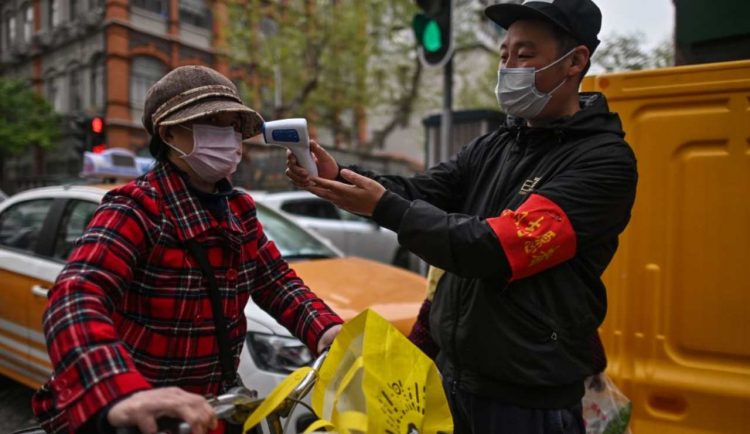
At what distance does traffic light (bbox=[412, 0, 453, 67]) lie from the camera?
17.4 ft

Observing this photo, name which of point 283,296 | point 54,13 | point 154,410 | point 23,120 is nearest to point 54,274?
point 283,296

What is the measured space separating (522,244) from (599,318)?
391 millimetres

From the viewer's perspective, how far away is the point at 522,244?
1.55 metres

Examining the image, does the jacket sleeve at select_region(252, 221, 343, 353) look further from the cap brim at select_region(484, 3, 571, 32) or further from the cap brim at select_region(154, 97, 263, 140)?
the cap brim at select_region(484, 3, 571, 32)

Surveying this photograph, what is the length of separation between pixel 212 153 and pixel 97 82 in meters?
26.4

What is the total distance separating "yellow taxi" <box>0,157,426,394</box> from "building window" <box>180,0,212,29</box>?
23888 millimetres

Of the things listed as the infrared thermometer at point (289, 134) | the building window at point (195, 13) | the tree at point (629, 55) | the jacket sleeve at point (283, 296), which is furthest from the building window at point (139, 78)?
the infrared thermometer at point (289, 134)

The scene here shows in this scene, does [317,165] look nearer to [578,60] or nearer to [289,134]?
[289,134]

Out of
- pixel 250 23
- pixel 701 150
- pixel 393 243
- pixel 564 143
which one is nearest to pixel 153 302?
pixel 564 143

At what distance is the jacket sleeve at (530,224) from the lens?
5.10 ft

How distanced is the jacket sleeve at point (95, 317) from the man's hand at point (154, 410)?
0.03 m

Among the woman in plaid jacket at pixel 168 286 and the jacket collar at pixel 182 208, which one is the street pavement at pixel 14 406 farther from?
the jacket collar at pixel 182 208

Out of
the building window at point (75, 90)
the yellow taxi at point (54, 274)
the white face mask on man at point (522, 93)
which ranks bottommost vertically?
the yellow taxi at point (54, 274)

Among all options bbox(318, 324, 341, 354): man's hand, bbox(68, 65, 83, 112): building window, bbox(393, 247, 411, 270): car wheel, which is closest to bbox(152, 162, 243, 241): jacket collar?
bbox(318, 324, 341, 354): man's hand
